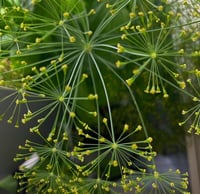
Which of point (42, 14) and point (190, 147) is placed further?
point (190, 147)

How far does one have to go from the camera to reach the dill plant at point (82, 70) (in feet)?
1.43

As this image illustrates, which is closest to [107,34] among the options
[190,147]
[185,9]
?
[185,9]

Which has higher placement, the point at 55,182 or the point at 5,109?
the point at 5,109

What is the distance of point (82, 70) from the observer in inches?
21.1

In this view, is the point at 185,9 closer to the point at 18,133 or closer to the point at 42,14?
the point at 42,14

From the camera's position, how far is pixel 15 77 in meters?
0.56

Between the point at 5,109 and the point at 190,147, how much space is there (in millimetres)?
345

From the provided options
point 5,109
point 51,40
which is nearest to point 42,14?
point 51,40

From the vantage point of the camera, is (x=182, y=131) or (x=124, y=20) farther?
(x=182, y=131)

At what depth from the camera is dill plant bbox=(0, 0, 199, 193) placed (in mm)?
437

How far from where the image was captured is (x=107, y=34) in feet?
1.63

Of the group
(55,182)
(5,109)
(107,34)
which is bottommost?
(55,182)

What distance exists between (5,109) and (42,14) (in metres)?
0.17

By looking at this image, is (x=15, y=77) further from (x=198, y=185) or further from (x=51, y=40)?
(x=198, y=185)
